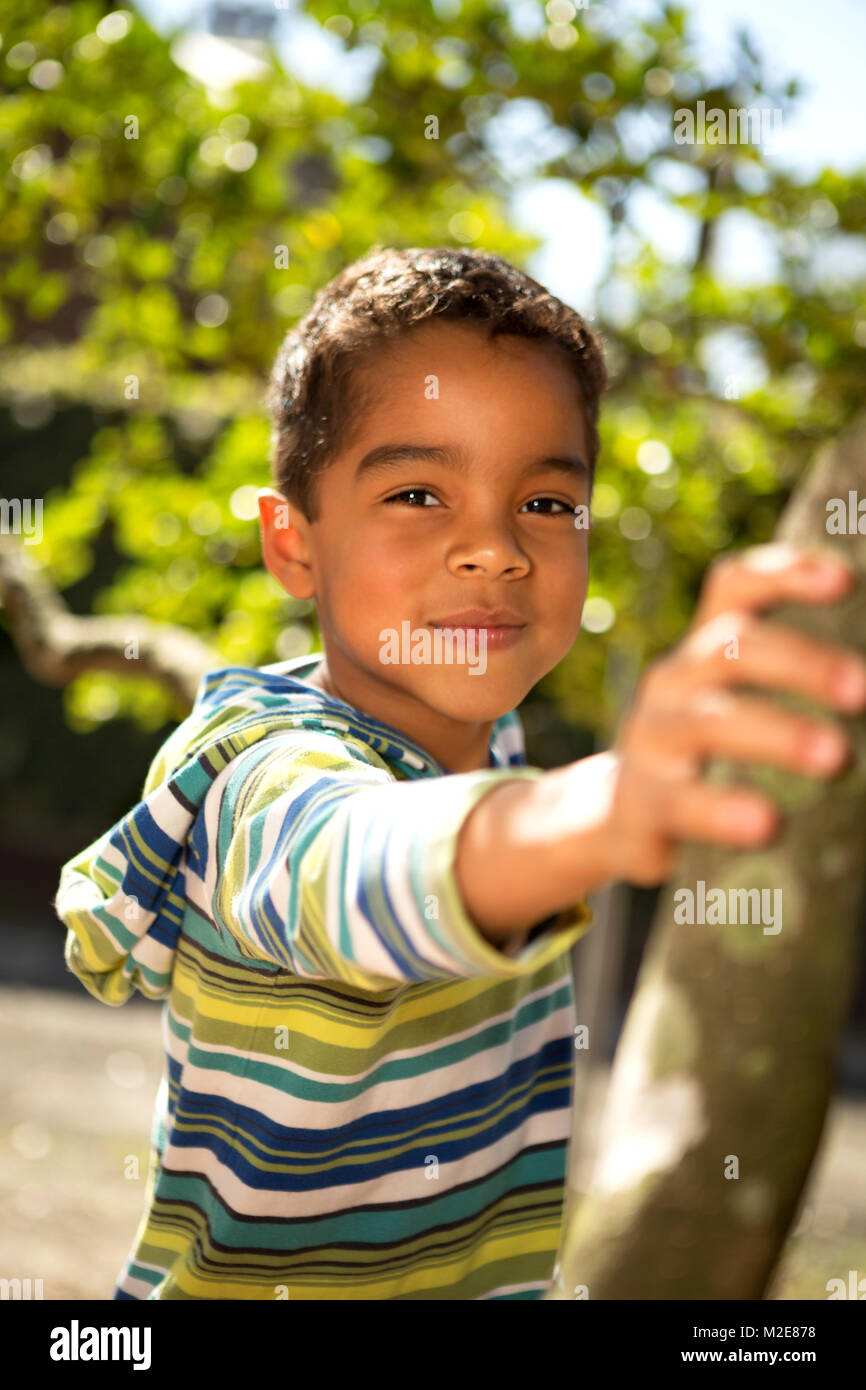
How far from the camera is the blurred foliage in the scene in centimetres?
312

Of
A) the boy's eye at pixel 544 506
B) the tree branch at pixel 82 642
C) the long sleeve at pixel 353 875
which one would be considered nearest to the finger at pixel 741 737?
the long sleeve at pixel 353 875

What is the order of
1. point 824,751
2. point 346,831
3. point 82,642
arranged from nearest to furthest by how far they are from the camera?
point 824,751
point 346,831
point 82,642

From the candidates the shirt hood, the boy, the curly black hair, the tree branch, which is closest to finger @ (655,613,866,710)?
the boy

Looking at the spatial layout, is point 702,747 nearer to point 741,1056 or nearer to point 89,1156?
point 741,1056

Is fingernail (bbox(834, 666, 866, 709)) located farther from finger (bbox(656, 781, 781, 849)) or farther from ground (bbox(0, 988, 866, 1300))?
ground (bbox(0, 988, 866, 1300))

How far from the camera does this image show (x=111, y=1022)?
7.71 m

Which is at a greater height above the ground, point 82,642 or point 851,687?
point 82,642

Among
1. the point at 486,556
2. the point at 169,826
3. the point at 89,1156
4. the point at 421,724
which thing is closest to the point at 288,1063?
the point at 169,826

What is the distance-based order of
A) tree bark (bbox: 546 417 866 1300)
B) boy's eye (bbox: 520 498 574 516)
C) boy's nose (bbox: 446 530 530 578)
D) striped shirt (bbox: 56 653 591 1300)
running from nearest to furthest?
tree bark (bbox: 546 417 866 1300) < striped shirt (bbox: 56 653 591 1300) < boy's nose (bbox: 446 530 530 578) < boy's eye (bbox: 520 498 574 516)

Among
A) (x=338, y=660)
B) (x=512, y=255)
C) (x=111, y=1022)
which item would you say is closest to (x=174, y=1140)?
(x=338, y=660)

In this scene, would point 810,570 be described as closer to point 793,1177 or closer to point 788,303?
point 793,1177

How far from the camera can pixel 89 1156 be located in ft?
19.7

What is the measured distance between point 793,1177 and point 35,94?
10.5 ft

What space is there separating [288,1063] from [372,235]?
2.45 meters
